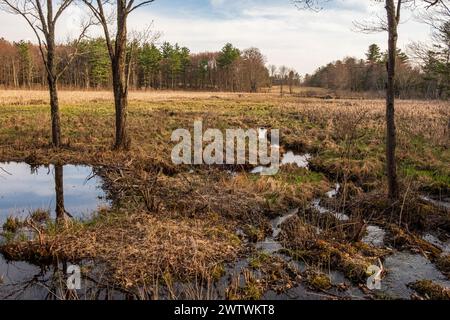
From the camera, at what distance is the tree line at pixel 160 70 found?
71.9 metres

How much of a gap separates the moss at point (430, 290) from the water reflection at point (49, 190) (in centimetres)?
665

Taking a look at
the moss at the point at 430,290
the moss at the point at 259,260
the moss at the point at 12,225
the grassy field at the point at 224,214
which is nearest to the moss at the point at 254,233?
the grassy field at the point at 224,214

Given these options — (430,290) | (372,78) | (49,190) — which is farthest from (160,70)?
(430,290)

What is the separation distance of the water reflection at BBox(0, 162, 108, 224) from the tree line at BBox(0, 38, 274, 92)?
5970cm

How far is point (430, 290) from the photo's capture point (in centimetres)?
575

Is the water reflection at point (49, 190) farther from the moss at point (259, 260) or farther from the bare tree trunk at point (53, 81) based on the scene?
the moss at point (259, 260)

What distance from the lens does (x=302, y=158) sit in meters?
16.0

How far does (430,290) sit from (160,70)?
260 ft

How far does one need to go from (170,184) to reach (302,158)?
23.9ft

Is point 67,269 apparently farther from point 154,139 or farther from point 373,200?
point 154,139

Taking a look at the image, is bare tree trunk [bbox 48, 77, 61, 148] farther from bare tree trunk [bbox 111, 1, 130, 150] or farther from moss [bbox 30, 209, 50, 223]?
moss [bbox 30, 209, 50, 223]

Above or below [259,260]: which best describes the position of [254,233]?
above

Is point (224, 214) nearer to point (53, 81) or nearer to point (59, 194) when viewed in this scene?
point (59, 194)
